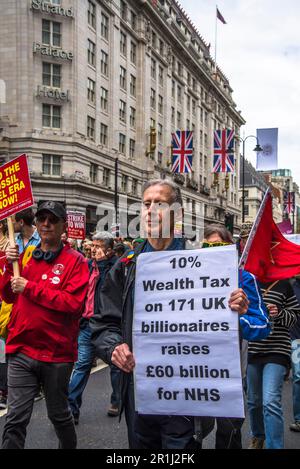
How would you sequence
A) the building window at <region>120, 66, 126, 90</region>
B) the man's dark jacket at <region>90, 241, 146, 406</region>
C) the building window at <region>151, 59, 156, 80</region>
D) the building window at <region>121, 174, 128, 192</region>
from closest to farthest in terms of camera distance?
1. the man's dark jacket at <region>90, 241, 146, 406</region>
2. the building window at <region>121, 174, 128, 192</region>
3. the building window at <region>120, 66, 126, 90</region>
4. the building window at <region>151, 59, 156, 80</region>

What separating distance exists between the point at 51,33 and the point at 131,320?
3703 cm

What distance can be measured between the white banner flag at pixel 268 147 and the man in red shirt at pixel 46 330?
101 ft

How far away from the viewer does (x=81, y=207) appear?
37.1 metres

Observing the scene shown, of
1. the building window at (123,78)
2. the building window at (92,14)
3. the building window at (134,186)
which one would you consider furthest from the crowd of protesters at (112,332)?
the building window at (123,78)

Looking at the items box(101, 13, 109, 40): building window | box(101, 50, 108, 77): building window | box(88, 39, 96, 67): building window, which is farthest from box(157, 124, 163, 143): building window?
box(88, 39, 96, 67): building window

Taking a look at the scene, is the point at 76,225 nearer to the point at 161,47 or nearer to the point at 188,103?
the point at 161,47

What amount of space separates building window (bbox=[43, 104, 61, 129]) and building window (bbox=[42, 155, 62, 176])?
2.18 meters

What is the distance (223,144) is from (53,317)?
31.3m

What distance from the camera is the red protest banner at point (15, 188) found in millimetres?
4758

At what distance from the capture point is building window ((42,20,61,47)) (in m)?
36.5

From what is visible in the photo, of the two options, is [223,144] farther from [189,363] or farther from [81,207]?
[189,363]

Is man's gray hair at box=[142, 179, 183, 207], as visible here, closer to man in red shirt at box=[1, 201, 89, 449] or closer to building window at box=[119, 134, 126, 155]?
man in red shirt at box=[1, 201, 89, 449]

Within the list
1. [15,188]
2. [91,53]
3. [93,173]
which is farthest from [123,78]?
[15,188]

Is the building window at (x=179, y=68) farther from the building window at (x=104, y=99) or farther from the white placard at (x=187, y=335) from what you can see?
the white placard at (x=187, y=335)
